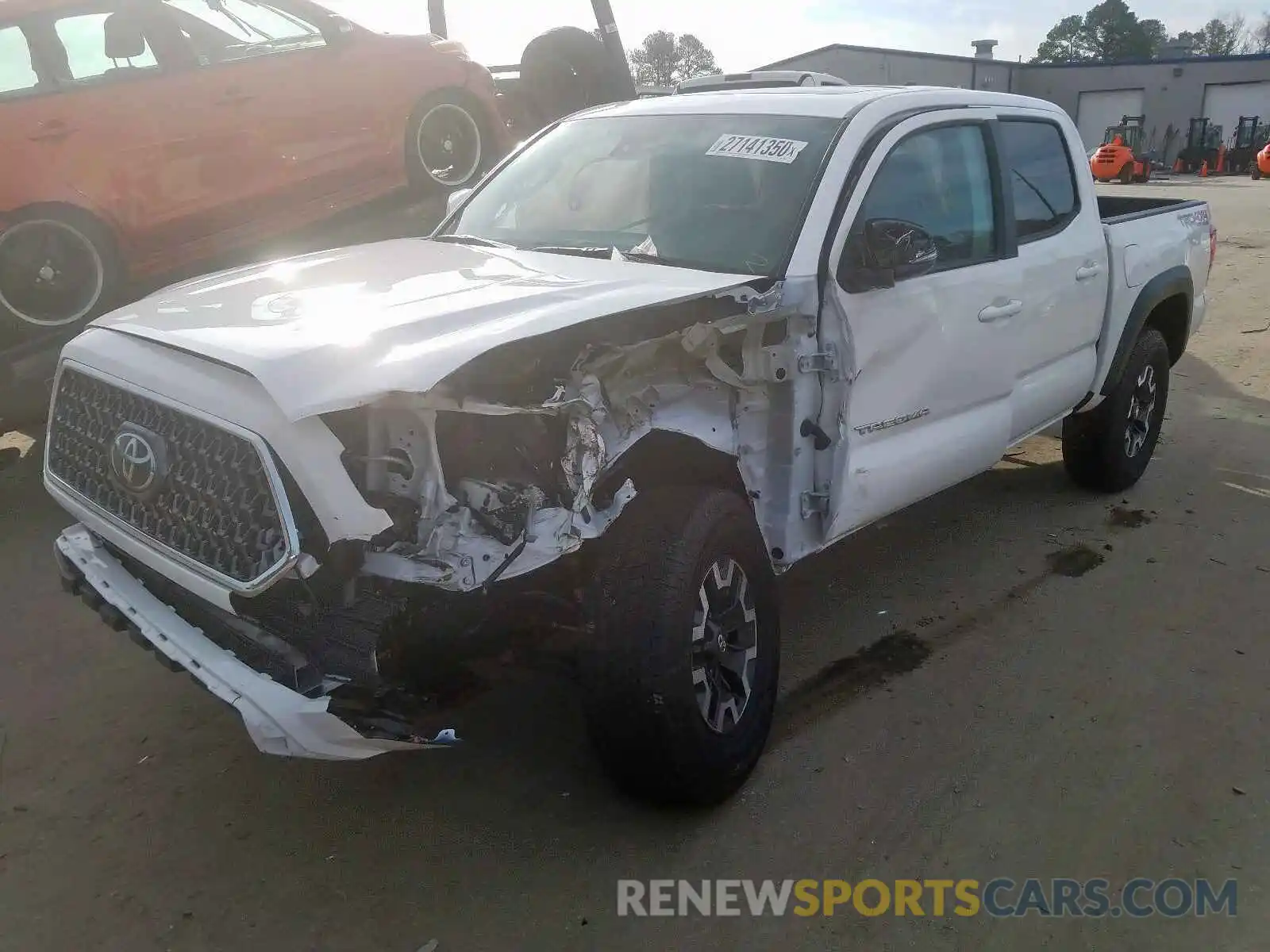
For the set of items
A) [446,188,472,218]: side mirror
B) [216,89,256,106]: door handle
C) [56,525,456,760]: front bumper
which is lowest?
[56,525,456,760]: front bumper

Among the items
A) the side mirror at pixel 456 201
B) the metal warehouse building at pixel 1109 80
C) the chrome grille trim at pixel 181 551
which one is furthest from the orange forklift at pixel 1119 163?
the chrome grille trim at pixel 181 551

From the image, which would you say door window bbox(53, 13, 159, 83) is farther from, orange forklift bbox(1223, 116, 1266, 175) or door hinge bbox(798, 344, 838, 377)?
orange forklift bbox(1223, 116, 1266, 175)

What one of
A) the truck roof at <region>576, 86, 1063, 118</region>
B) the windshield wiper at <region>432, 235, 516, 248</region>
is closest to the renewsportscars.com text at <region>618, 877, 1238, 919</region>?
the windshield wiper at <region>432, 235, 516, 248</region>

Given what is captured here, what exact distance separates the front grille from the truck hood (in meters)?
0.19

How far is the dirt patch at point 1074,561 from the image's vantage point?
4.56m

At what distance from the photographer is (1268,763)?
125 inches

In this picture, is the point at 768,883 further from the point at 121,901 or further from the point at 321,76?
the point at 321,76

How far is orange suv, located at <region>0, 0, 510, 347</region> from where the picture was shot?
5496mm

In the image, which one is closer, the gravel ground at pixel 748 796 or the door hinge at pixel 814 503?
the gravel ground at pixel 748 796

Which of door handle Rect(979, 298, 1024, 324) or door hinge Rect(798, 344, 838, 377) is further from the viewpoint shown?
door handle Rect(979, 298, 1024, 324)

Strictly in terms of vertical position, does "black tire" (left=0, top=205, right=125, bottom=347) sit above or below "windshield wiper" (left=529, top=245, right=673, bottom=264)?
below

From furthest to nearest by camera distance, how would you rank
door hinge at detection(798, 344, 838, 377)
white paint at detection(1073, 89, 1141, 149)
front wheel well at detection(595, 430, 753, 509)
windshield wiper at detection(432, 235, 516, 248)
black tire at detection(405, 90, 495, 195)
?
white paint at detection(1073, 89, 1141, 149), black tire at detection(405, 90, 495, 195), windshield wiper at detection(432, 235, 516, 248), door hinge at detection(798, 344, 838, 377), front wheel well at detection(595, 430, 753, 509)

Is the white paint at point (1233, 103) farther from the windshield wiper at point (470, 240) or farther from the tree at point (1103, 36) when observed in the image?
the windshield wiper at point (470, 240)

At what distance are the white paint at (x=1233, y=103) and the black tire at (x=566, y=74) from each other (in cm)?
3783
